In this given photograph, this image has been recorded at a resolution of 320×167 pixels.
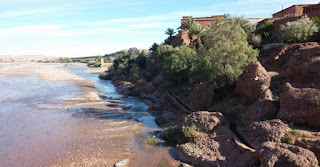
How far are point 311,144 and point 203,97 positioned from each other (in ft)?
34.5

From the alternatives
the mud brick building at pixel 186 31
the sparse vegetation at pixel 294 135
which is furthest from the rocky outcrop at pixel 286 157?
the mud brick building at pixel 186 31

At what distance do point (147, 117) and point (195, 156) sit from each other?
33.5 feet

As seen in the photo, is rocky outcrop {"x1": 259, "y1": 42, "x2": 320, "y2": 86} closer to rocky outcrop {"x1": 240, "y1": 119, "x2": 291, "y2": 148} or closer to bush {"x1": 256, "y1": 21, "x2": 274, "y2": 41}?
rocky outcrop {"x1": 240, "y1": 119, "x2": 291, "y2": 148}

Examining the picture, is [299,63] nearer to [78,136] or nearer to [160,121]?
[160,121]

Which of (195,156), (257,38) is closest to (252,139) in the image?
(195,156)

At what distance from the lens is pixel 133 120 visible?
70.0ft

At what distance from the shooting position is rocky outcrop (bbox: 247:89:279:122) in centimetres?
1431

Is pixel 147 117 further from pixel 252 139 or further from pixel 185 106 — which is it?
pixel 252 139

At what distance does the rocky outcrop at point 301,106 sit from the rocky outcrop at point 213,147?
340 cm

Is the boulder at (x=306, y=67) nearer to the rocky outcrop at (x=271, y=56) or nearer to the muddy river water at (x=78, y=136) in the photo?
the rocky outcrop at (x=271, y=56)

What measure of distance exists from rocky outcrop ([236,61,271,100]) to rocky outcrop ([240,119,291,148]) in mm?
3732

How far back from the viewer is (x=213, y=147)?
45.2 ft

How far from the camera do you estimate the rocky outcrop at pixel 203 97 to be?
20.3m

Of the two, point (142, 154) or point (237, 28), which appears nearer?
point (142, 154)
